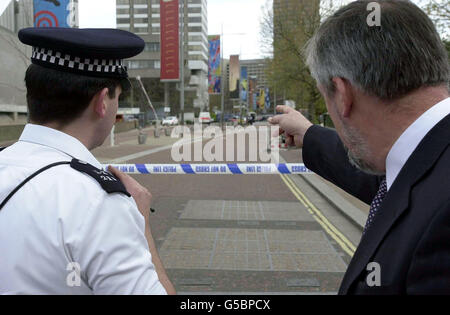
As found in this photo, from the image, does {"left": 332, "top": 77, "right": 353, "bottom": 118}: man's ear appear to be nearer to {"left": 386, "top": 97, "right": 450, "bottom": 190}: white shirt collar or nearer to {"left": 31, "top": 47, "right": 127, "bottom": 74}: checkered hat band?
{"left": 386, "top": 97, "right": 450, "bottom": 190}: white shirt collar

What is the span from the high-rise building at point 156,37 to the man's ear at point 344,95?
51241 millimetres

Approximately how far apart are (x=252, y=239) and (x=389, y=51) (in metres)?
5.16

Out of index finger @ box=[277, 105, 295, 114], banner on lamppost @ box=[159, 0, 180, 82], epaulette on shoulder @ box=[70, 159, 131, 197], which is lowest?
epaulette on shoulder @ box=[70, 159, 131, 197]

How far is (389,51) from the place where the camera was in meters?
1.26

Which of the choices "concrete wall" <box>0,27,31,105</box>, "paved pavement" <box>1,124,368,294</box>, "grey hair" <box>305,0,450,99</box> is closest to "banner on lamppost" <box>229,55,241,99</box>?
"concrete wall" <box>0,27,31,105</box>

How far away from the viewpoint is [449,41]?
598 inches

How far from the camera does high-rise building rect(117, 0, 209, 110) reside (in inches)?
3113

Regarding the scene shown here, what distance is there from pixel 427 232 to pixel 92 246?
0.87 metres

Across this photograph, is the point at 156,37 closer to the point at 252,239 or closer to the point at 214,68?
the point at 214,68

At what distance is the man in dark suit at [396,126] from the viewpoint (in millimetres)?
1093

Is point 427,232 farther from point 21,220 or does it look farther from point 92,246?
point 21,220

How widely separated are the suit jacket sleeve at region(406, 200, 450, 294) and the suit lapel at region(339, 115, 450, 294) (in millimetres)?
124

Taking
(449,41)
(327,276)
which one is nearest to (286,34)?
(449,41)
